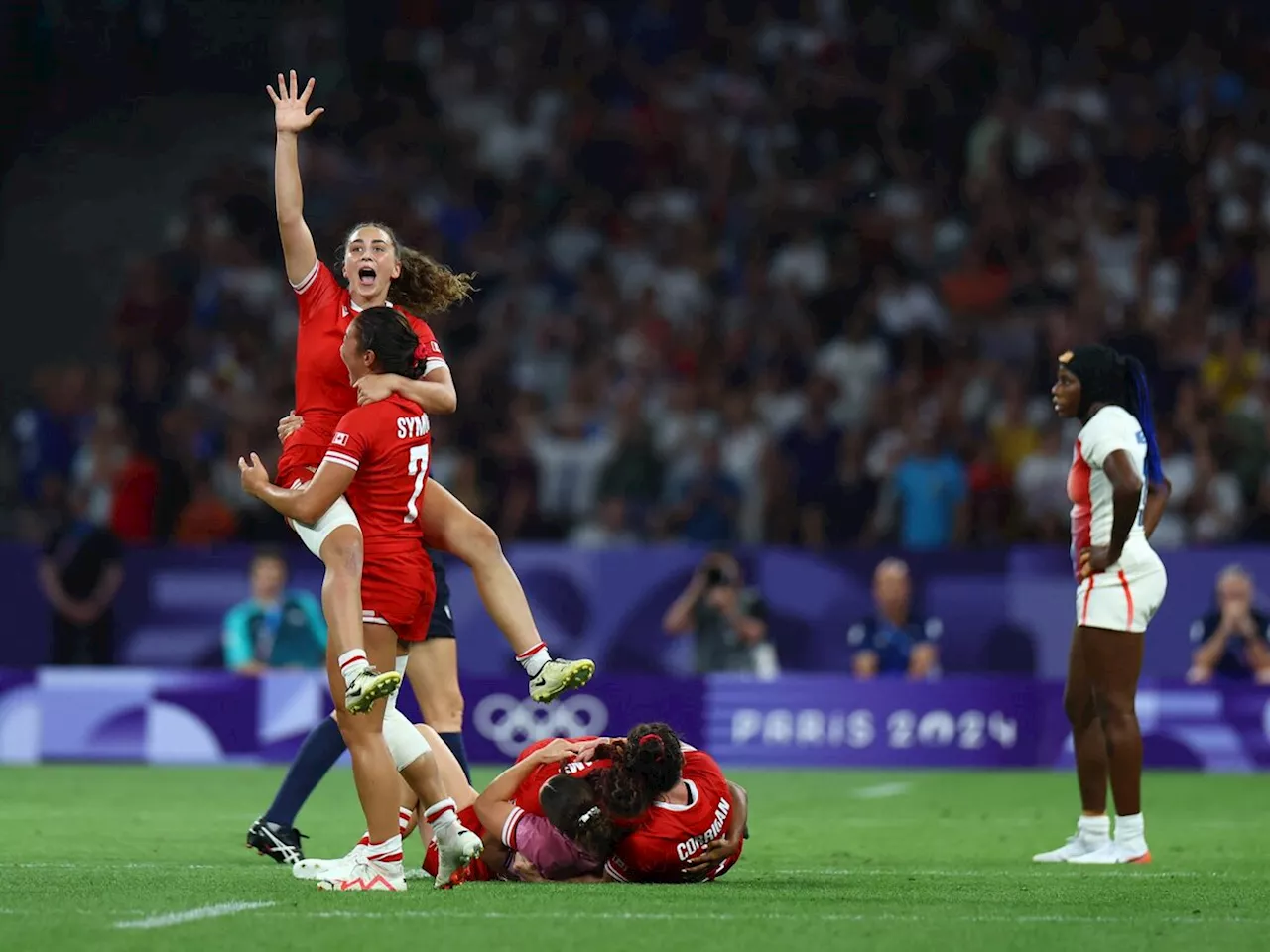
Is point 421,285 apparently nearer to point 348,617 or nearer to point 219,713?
point 348,617

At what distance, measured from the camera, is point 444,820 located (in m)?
8.19

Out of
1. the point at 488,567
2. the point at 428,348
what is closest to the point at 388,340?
the point at 428,348

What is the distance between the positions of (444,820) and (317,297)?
2154 mm

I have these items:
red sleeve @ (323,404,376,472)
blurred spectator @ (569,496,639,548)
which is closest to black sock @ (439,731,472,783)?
red sleeve @ (323,404,376,472)

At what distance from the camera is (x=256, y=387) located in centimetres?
2030

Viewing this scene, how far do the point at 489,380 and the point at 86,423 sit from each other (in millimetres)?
3562

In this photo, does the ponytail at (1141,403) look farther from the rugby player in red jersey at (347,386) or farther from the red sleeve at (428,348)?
the red sleeve at (428,348)

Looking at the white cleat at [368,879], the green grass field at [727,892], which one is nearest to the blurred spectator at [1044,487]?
the green grass field at [727,892]

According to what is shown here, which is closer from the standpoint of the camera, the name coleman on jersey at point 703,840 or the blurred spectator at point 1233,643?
the name coleman on jersey at point 703,840

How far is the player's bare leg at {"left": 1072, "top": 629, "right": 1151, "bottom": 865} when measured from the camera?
9961 mm

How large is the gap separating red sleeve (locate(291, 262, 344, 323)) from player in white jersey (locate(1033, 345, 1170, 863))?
3406mm

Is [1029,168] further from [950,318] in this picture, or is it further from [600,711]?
[600,711]

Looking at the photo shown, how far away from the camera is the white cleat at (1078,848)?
10.1m

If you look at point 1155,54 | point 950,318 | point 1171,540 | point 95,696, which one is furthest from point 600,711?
point 1155,54
